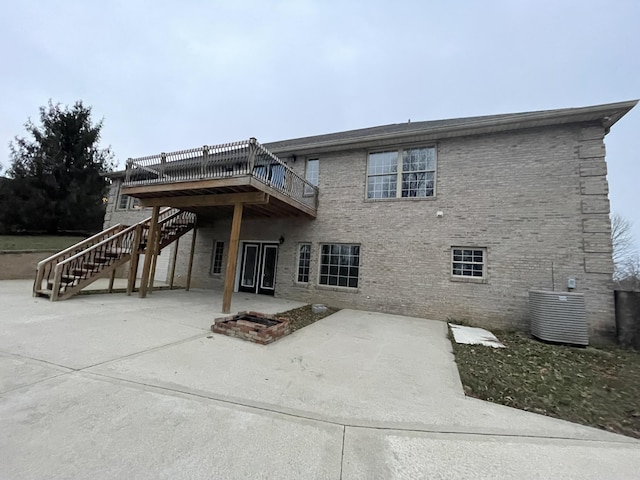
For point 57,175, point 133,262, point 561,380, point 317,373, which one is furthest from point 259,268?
point 57,175

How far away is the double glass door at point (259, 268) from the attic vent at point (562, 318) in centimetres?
810

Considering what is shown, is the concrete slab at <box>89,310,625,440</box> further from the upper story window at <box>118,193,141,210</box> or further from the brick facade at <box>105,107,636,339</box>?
the upper story window at <box>118,193,141,210</box>

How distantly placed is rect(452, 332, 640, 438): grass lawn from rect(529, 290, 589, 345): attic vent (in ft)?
0.82

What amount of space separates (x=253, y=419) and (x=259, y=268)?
8.75m

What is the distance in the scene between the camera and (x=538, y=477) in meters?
1.83

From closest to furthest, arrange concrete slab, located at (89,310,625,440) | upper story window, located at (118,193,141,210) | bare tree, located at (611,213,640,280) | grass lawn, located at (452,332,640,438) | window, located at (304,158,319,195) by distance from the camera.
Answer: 1. concrete slab, located at (89,310,625,440)
2. grass lawn, located at (452,332,640,438)
3. window, located at (304,158,319,195)
4. upper story window, located at (118,193,141,210)
5. bare tree, located at (611,213,640,280)

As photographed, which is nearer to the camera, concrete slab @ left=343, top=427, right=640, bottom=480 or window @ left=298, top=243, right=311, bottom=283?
concrete slab @ left=343, top=427, right=640, bottom=480

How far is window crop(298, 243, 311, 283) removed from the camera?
9.67 m

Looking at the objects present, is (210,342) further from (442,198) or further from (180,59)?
(180,59)

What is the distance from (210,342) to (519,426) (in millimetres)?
4164

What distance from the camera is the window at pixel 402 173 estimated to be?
838cm

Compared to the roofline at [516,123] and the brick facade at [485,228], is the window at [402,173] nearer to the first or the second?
the brick facade at [485,228]

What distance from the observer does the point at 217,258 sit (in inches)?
461

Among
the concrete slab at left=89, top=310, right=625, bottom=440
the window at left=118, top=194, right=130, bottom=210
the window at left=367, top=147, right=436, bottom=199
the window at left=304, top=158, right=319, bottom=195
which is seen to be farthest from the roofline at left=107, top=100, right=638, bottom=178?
the window at left=118, top=194, right=130, bottom=210
